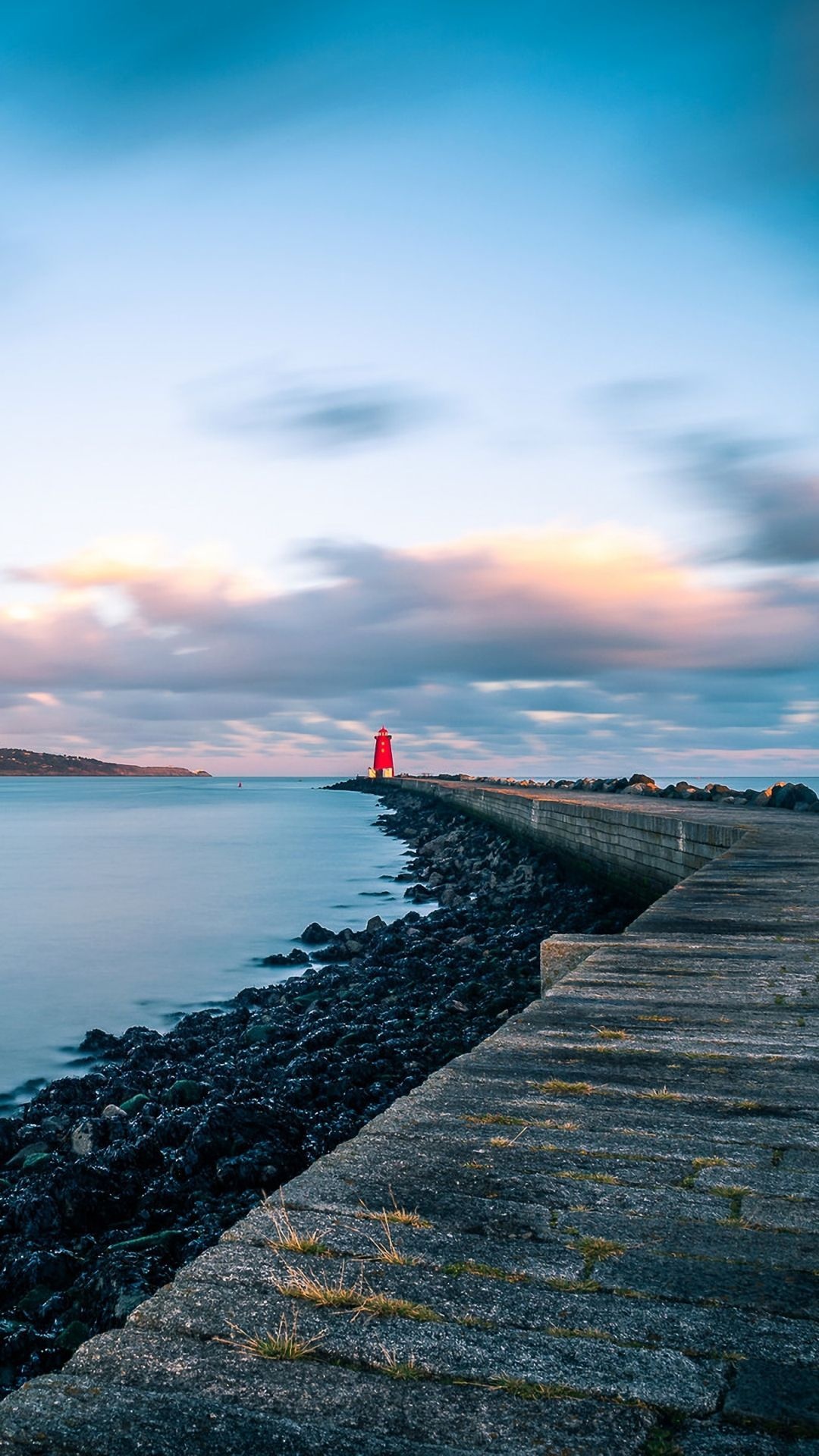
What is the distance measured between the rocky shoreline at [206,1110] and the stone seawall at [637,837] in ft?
2.19

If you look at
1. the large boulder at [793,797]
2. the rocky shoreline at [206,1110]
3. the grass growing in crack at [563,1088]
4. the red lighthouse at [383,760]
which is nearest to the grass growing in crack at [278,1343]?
the grass growing in crack at [563,1088]

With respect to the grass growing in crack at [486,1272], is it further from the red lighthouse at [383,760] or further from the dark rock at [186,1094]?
the red lighthouse at [383,760]

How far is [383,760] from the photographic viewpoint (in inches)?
3573

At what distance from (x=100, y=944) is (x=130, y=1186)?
13.0 meters

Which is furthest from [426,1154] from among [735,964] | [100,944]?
[100,944]

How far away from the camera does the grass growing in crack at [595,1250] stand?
6.63 feet

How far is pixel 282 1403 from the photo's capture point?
1.53 m

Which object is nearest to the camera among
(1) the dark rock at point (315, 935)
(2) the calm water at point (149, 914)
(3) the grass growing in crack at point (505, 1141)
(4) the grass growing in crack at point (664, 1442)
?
(4) the grass growing in crack at point (664, 1442)

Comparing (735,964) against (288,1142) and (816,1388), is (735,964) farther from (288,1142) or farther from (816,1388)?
(816,1388)

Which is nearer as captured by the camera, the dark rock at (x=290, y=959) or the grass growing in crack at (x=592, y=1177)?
the grass growing in crack at (x=592, y=1177)

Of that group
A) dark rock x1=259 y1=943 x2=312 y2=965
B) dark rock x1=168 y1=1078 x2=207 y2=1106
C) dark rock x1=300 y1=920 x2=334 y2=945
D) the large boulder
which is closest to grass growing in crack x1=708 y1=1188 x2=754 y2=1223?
dark rock x1=168 y1=1078 x2=207 y2=1106

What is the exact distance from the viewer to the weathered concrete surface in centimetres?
149

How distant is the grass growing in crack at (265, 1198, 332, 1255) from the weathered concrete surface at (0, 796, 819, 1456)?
1cm

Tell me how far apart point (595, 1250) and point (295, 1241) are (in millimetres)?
634
